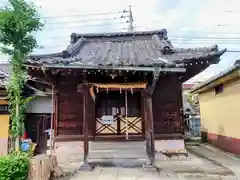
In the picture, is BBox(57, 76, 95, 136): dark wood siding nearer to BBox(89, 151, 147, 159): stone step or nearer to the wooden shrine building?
the wooden shrine building

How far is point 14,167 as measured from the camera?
5.35m

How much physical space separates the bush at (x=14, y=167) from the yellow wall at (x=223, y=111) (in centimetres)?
787

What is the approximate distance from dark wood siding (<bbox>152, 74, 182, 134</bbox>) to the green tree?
4659 millimetres

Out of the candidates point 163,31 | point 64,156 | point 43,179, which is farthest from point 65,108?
point 163,31

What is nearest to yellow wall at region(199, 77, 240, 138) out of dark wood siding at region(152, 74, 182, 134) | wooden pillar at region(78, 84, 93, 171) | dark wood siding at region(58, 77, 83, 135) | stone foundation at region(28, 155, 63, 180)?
dark wood siding at region(152, 74, 182, 134)

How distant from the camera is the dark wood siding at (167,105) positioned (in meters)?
9.02

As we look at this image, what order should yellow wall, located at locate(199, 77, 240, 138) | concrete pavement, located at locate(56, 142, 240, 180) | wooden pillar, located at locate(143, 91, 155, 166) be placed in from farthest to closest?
yellow wall, located at locate(199, 77, 240, 138)
wooden pillar, located at locate(143, 91, 155, 166)
concrete pavement, located at locate(56, 142, 240, 180)

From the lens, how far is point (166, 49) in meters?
9.17

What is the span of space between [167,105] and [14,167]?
5597mm

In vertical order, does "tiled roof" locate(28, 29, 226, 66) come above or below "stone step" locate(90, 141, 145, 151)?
above

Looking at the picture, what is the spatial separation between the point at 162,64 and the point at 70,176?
3.87 m

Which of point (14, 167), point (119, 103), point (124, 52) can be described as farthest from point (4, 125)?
point (124, 52)

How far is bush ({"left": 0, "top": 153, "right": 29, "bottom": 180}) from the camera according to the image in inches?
207

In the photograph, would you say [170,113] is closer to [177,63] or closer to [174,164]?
→ [174,164]
